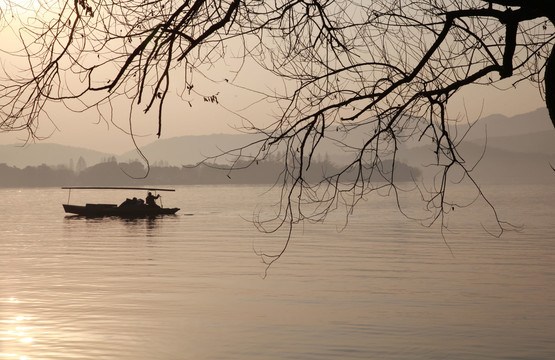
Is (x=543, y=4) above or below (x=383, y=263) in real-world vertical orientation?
above

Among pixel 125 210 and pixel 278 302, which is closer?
pixel 278 302

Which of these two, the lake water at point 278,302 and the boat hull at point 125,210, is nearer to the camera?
the lake water at point 278,302

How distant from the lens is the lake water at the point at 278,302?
17.8 metres

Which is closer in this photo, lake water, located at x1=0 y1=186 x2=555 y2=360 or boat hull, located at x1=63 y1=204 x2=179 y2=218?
lake water, located at x1=0 y1=186 x2=555 y2=360

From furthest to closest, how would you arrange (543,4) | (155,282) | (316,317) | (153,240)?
(153,240), (155,282), (316,317), (543,4)

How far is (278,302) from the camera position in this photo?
78.8ft

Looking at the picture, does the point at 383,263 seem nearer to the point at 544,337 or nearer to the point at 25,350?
the point at 544,337

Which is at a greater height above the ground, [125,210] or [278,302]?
[125,210]

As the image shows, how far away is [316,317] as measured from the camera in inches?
840

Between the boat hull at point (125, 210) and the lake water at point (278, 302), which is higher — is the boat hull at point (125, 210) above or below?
above

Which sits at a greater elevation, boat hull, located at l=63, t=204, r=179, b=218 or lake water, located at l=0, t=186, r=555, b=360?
boat hull, located at l=63, t=204, r=179, b=218

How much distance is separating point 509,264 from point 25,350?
85.2 feet

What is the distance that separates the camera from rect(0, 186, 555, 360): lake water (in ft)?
58.5

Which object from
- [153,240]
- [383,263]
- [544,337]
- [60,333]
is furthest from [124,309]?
[153,240]
